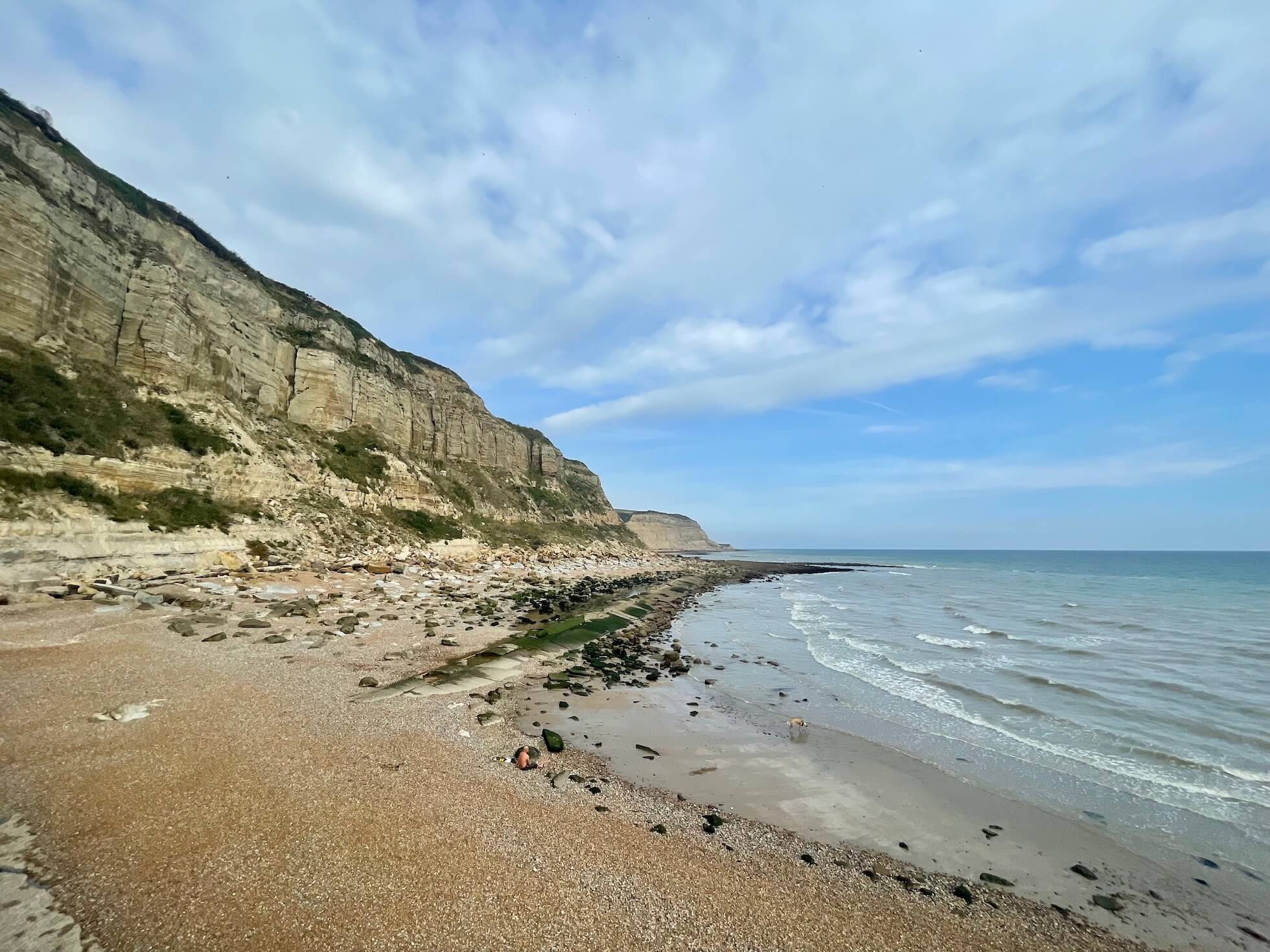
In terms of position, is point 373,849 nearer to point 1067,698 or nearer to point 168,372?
point 1067,698

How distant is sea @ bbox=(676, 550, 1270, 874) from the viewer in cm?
865

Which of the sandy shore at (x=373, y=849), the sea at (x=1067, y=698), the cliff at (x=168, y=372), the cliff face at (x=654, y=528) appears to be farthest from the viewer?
the cliff face at (x=654, y=528)

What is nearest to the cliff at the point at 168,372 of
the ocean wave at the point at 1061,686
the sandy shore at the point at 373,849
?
the sandy shore at the point at 373,849

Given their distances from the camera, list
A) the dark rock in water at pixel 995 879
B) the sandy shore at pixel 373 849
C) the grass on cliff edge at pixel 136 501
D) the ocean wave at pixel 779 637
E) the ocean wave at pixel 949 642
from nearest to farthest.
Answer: the sandy shore at pixel 373 849, the dark rock in water at pixel 995 879, the grass on cliff edge at pixel 136 501, the ocean wave at pixel 949 642, the ocean wave at pixel 779 637

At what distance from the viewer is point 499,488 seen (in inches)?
2387

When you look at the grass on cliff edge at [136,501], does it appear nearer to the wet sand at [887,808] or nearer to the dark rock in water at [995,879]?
the wet sand at [887,808]

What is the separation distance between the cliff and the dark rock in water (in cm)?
2349

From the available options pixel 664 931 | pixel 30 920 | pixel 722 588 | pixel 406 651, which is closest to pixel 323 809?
pixel 30 920

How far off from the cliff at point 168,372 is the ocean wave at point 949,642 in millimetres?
31951

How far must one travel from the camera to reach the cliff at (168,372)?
795 inches

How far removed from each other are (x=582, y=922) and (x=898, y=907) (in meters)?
3.46

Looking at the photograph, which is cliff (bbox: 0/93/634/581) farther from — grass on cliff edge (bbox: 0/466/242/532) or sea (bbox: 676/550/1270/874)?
sea (bbox: 676/550/1270/874)

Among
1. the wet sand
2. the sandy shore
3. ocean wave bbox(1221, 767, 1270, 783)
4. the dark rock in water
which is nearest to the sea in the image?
ocean wave bbox(1221, 767, 1270, 783)

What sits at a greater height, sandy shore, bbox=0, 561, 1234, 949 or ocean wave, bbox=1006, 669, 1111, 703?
sandy shore, bbox=0, 561, 1234, 949
